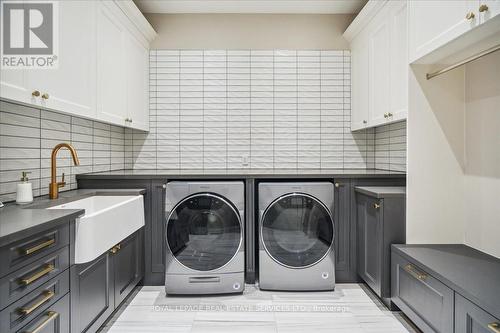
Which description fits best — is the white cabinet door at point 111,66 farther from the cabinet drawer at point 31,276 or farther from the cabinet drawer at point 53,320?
the cabinet drawer at point 53,320

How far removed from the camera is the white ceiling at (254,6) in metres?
2.99

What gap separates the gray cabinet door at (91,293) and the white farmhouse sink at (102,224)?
0.10 metres

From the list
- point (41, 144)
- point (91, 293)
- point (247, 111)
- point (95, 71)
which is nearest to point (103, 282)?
point (91, 293)

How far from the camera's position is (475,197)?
199 cm

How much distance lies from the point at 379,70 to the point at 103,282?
2.49 m

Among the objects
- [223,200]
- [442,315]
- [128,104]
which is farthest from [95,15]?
[442,315]

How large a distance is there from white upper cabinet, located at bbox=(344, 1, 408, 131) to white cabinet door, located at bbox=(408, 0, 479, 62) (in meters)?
0.13

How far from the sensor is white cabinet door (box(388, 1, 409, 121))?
2135 mm

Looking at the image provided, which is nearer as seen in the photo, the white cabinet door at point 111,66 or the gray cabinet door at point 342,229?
the white cabinet door at point 111,66

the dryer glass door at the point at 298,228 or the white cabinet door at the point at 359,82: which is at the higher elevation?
the white cabinet door at the point at 359,82

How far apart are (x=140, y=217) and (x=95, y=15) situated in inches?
55.2

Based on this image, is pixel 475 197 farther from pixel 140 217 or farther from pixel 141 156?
pixel 141 156

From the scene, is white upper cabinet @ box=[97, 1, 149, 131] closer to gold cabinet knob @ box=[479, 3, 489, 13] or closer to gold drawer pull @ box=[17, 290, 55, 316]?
gold drawer pull @ box=[17, 290, 55, 316]

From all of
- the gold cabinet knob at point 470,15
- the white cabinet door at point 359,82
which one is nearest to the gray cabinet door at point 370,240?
the white cabinet door at point 359,82
